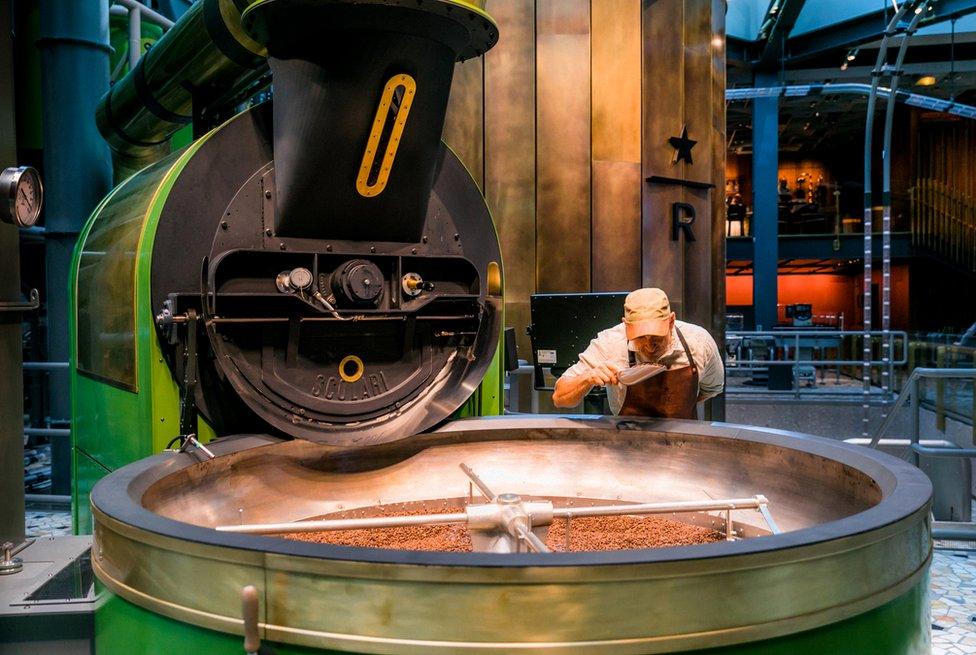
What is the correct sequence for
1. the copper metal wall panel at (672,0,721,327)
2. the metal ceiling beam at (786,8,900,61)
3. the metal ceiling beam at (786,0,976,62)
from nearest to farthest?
the copper metal wall panel at (672,0,721,327)
the metal ceiling beam at (786,0,976,62)
the metal ceiling beam at (786,8,900,61)

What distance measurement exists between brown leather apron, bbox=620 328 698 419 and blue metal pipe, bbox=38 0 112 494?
412 cm

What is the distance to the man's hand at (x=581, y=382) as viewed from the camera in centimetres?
259

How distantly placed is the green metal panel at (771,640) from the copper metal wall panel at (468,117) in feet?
13.7

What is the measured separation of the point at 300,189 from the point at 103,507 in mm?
1104

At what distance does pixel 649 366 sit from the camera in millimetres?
2553

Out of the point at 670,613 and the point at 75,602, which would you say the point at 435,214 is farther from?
the point at 670,613

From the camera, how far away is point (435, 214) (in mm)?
2676

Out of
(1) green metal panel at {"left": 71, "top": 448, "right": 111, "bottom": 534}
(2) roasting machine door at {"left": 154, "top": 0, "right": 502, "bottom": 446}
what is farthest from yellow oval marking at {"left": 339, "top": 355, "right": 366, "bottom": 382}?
(1) green metal panel at {"left": 71, "top": 448, "right": 111, "bottom": 534}

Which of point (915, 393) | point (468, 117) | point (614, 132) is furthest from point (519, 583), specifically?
point (614, 132)

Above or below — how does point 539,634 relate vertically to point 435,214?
Answer: below

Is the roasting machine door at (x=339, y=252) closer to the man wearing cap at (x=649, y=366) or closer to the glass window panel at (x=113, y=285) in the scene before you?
the glass window panel at (x=113, y=285)

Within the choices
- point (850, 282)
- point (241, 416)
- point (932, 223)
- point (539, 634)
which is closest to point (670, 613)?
point (539, 634)

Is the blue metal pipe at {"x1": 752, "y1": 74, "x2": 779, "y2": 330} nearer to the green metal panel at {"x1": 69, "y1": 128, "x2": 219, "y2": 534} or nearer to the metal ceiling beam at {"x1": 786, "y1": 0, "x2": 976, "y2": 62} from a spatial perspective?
the metal ceiling beam at {"x1": 786, "y1": 0, "x2": 976, "y2": 62}

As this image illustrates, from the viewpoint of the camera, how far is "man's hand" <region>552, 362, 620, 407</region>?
2.59 m
